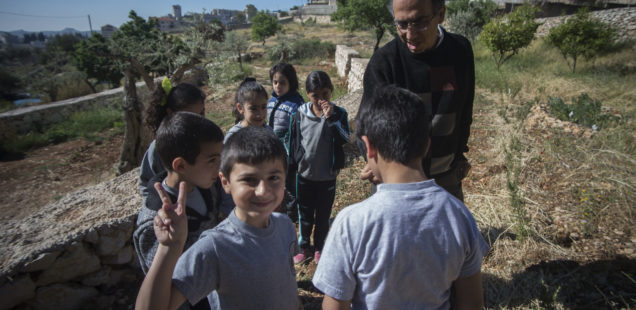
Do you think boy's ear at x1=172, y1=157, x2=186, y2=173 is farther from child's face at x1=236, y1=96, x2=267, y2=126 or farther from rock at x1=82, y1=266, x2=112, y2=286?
rock at x1=82, y1=266, x2=112, y2=286

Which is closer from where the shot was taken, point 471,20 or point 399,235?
point 399,235

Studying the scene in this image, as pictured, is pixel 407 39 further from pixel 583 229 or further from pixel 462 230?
pixel 583 229

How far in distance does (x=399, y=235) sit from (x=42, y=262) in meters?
2.34

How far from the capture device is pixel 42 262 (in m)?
1.97

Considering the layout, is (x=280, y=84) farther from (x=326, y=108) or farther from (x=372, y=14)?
(x=372, y=14)

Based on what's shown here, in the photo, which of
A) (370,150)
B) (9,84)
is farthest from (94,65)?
(9,84)

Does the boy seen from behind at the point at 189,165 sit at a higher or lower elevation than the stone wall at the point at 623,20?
lower

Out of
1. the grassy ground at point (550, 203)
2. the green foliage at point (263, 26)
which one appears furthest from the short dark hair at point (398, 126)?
the green foliage at point (263, 26)

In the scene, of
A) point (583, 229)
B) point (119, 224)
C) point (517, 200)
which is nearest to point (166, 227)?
point (119, 224)

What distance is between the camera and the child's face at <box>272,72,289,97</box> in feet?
9.40

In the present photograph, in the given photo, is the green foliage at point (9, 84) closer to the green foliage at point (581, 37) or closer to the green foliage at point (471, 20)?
the green foliage at point (471, 20)

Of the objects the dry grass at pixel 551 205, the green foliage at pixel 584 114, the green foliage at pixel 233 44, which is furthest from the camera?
the green foliage at pixel 233 44

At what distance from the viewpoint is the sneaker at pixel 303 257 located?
269 centimetres

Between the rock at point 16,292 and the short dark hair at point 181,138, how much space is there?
1.45 metres
